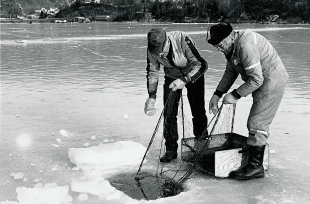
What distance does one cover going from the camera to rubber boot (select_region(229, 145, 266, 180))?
4.25 metres

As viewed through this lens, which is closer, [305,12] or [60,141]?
[60,141]

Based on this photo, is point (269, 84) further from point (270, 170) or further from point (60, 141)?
point (60, 141)

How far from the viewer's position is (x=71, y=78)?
11.3 meters

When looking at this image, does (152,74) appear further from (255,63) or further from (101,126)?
(101,126)

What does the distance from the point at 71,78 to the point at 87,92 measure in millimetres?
2199

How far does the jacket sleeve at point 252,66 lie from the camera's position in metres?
3.92

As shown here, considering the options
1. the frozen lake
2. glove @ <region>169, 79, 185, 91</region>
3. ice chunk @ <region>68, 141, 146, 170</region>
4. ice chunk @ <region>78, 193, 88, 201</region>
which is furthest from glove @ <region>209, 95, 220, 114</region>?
ice chunk @ <region>78, 193, 88, 201</region>

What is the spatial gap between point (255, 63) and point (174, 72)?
106cm

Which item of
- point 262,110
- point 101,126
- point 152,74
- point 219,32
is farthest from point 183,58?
point 101,126

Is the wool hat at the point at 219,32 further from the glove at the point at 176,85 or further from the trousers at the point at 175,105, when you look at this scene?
the trousers at the point at 175,105

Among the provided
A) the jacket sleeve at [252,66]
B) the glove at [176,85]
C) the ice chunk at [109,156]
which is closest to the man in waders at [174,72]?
the glove at [176,85]

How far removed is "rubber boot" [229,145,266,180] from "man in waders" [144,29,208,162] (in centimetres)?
89

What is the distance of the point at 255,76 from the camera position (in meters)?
3.96

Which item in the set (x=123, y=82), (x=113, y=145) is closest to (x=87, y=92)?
(x=123, y=82)
